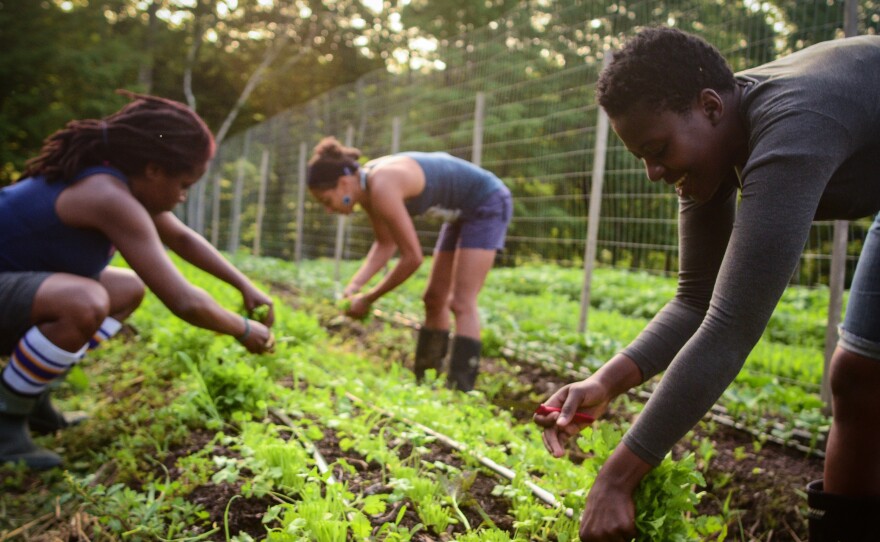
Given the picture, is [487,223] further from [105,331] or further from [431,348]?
[105,331]

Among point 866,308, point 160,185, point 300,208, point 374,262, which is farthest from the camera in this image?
point 300,208

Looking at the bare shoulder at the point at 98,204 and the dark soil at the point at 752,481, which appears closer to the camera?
the dark soil at the point at 752,481

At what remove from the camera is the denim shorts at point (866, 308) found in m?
1.67

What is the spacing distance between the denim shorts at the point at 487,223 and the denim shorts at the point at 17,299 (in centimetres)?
210

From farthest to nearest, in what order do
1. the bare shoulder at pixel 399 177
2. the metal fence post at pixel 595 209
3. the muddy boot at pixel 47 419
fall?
the metal fence post at pixel 595 209 < the bare shoulder at pixel 399 177 < the muddy boot at pixel 47 419

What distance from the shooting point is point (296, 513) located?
1.69 metres

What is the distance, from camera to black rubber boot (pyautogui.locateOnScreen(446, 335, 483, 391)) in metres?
3.77

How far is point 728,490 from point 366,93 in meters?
9.06

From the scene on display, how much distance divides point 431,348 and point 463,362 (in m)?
0.32

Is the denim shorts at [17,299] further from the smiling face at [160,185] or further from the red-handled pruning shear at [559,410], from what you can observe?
the red-handled pruning shear at [559,410]

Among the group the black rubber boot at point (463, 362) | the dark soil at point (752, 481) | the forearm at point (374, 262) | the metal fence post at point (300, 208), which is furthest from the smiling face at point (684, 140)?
the metal fence post at point (300, 208)

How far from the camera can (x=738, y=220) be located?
132cm

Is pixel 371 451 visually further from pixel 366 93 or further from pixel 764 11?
pixel 366 93

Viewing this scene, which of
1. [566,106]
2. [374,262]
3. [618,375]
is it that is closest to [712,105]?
[618,375]
